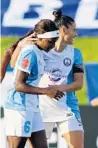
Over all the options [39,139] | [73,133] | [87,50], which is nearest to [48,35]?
[39,139]

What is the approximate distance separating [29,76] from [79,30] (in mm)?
2613

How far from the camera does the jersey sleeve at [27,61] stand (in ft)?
17.7

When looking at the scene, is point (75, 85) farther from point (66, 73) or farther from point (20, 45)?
point (20, 45)

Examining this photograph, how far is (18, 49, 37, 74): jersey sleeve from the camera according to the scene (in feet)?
17.7

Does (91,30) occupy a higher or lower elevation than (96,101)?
higher

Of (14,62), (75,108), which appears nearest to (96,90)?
(75,108)

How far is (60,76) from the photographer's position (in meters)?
6.04

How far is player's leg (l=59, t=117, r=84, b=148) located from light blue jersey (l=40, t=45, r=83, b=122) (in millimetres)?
86

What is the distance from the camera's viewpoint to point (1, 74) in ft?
19.4

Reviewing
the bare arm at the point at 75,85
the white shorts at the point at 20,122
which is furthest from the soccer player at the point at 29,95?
the bare arm at the point at 75,85

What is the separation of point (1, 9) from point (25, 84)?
9.31ft

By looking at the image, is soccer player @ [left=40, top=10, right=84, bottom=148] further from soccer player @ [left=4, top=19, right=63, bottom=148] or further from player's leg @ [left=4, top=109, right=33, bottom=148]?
player's leg @ [left=4, top=109, right=33, bottom=148]

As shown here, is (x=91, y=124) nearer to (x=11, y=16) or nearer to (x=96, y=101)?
(x=96, y=101)

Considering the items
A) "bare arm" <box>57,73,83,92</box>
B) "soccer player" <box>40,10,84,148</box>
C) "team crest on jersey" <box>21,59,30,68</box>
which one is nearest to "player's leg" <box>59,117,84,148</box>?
"soccer player" <box>40,10,84,148</box>
